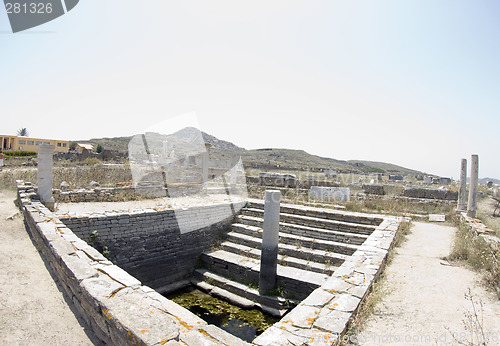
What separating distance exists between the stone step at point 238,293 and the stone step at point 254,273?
0.16 meters

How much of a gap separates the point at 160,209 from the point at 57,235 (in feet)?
11.9

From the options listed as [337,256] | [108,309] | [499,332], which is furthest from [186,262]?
[499,332]

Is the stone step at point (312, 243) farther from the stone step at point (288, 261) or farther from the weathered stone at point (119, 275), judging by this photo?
the weathered stone at point (119, 275)

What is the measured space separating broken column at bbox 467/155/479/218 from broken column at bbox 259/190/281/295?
6.73 m

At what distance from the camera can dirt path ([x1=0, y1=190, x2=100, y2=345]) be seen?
296cm

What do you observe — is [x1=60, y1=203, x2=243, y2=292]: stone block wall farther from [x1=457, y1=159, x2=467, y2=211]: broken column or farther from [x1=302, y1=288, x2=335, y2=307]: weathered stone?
[x1=457, y1=159, x2=467, y2=211]: broken column

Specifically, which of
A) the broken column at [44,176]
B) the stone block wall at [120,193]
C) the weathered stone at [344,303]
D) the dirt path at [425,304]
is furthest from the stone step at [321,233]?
the broken column at [44,176]

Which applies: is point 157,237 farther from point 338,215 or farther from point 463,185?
point 463,185

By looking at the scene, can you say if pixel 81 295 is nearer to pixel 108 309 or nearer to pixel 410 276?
pixel 108 309

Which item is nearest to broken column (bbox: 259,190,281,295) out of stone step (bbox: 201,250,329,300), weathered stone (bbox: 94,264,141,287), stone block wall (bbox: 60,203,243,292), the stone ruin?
the stone ruin

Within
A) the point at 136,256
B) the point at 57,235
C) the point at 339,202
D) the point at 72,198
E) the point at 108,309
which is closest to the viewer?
the point at 108,309

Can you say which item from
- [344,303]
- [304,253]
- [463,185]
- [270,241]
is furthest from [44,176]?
[463,185]

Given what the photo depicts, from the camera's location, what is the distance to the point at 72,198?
382 inches

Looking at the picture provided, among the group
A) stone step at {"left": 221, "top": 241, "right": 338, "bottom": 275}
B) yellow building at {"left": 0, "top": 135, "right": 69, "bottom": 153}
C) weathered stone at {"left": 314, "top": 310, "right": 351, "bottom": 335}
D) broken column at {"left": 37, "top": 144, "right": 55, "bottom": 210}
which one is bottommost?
stone step at {"left": 221, "top": 241, "right": 338, "bottom": 275}
